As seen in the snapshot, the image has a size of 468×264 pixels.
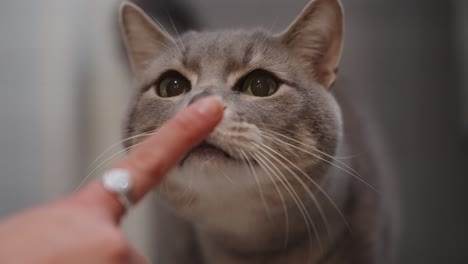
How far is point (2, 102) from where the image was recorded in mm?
1408

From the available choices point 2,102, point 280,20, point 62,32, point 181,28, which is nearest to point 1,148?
point 2,102

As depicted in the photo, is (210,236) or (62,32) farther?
(62,32)

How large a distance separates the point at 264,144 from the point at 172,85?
1.01 ft

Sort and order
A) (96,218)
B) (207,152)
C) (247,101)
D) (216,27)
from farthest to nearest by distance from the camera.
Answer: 1. (216,27)
2. (247,101)
3. (207,152)
4. (96,218)

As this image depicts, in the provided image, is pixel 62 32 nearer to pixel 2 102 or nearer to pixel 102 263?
pixel 2 102

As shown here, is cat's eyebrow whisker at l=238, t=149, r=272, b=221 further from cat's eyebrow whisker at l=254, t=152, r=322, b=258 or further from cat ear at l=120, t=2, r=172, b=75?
cat ear at l=120, t=2, r=172, b=75

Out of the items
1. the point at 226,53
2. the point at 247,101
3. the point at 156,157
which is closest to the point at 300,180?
the point at 247,101

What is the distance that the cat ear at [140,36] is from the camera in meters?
1.15

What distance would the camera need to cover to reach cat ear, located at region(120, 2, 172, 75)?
45.4 inches

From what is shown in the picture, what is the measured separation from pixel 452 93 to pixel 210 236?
95 centimetres

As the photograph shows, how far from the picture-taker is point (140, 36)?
47.5 inches

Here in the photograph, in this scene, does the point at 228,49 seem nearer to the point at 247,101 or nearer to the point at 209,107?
the point at 247,101

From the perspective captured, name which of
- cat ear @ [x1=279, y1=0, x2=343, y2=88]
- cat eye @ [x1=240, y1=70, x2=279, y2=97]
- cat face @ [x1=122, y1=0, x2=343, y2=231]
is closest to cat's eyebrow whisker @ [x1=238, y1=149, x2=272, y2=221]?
cat face @ [x1=122, y1=0, x2=343, y2=231]

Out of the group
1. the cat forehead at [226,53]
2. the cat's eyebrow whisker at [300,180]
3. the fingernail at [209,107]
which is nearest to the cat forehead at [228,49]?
the cat forehead at [226,53]
